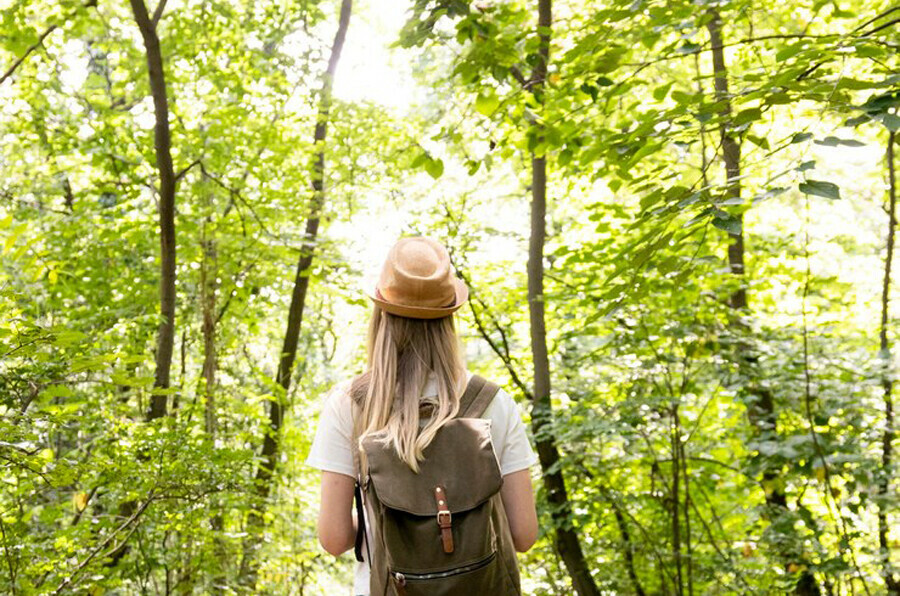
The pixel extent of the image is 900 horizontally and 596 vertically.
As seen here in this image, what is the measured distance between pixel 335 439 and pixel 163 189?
412cm

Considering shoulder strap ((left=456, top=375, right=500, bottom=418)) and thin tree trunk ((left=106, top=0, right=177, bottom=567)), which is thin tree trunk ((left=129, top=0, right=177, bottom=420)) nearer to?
thin tree trunk ((left=106, top=0, right=177, bottom=567))

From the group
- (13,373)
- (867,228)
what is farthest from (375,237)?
(867,228)

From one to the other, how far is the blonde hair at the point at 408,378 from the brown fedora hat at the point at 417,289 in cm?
4

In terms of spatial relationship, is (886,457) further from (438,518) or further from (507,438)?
(438,518)

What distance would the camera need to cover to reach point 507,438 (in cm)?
227

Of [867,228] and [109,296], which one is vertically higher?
[867,228]

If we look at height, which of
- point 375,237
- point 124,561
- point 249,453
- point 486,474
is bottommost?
point 124,561

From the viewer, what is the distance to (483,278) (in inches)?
295

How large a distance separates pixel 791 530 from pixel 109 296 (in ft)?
17.6

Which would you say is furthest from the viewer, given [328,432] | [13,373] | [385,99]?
[385,99]

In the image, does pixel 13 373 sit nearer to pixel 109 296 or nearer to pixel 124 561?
pixel 124 561

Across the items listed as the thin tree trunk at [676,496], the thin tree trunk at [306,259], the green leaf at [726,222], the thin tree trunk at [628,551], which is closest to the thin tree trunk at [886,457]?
the thin tree trunk at [676,496]

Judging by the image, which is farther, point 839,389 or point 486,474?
point 839,389

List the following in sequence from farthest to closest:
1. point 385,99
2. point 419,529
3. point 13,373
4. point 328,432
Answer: point 385,99 < point 13,373 < point 328,432 < point 419,529
